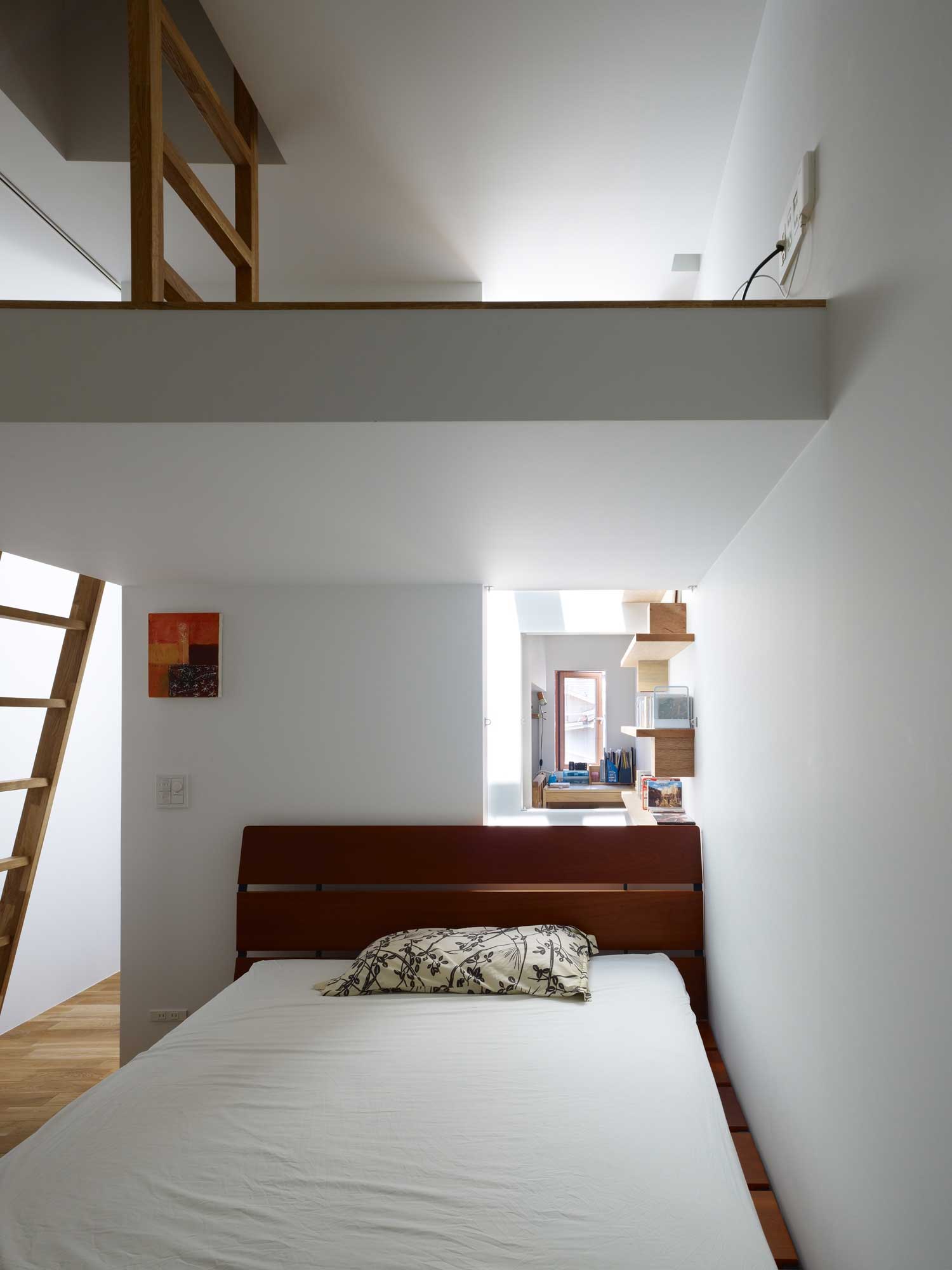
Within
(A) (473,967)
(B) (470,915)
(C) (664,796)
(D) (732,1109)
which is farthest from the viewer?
(C) (664,796)

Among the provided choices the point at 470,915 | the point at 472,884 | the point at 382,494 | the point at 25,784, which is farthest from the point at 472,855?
the point at 25,784

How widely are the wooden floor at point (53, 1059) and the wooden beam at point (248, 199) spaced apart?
104 inches

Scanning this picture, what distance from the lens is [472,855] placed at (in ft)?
9.44

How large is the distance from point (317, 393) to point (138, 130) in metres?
0.74

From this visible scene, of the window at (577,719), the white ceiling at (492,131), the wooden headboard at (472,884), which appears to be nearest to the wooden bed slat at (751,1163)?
the wooden headboard at (472,884)

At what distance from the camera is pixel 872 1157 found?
118 centimetres

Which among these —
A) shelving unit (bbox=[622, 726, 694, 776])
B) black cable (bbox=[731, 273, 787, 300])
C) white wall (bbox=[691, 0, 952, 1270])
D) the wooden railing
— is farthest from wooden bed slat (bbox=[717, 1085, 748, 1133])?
the wooden railing

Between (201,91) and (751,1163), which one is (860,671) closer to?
(751,1163)

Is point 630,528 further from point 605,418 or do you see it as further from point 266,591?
point 266,591

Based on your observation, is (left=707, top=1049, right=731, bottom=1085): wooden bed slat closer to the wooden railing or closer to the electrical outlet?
the electrical outlet

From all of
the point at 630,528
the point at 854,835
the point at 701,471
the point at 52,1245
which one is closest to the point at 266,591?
the point at 630,528

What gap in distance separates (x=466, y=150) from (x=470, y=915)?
243 centimetres

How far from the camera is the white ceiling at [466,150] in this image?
1.97m

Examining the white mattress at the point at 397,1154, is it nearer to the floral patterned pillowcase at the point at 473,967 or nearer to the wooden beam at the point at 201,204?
the floral patterned pillowcase at the point at 473,967
